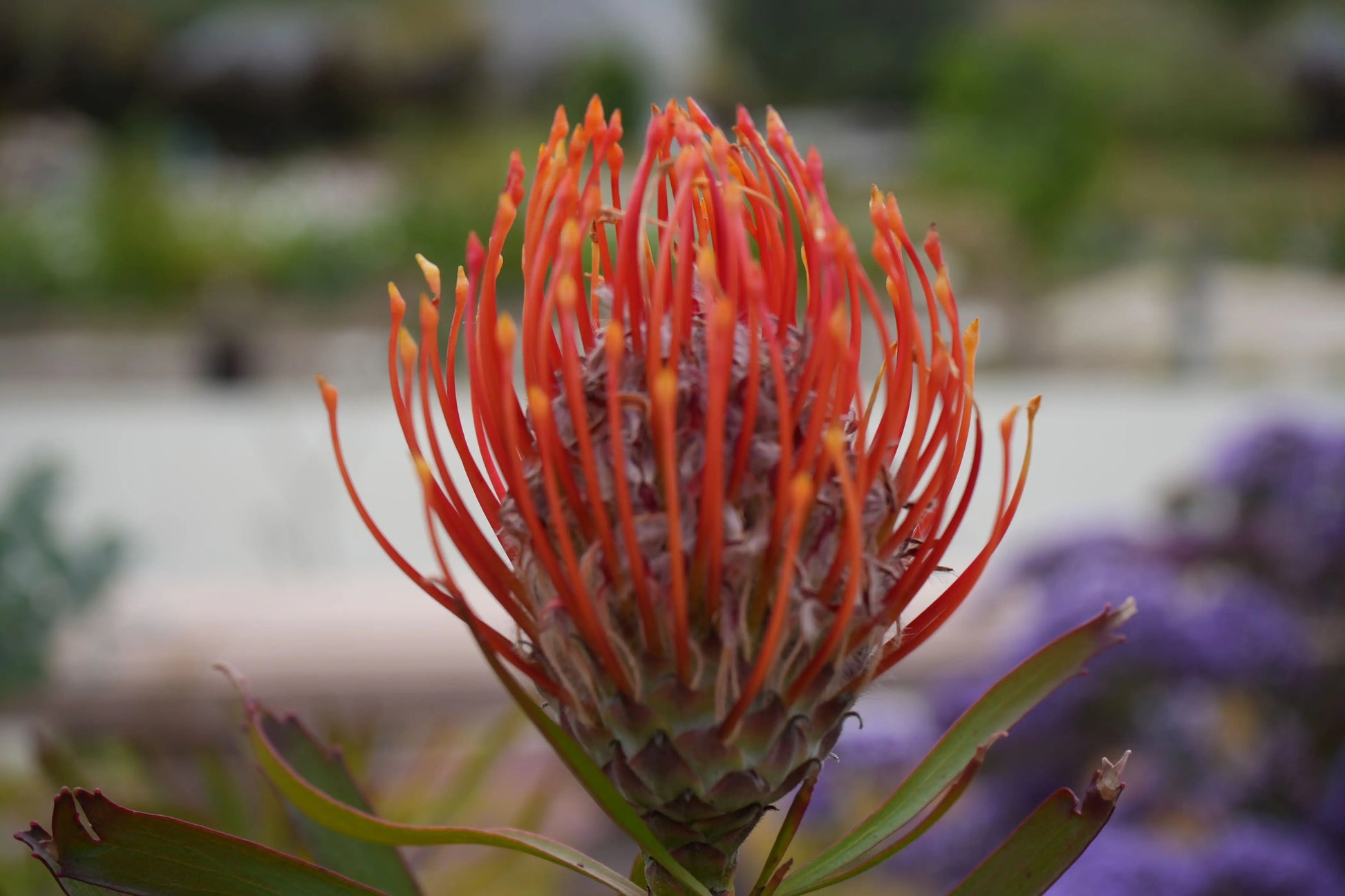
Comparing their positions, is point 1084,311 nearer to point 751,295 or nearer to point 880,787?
point 880,787

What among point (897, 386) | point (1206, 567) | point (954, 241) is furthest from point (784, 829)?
point (954, 241)

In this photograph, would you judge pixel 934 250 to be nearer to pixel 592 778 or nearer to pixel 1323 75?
pixel 592 778

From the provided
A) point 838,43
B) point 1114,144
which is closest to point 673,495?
point 1114,144

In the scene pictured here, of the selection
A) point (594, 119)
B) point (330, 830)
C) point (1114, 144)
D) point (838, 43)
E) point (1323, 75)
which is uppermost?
point (838, 43)

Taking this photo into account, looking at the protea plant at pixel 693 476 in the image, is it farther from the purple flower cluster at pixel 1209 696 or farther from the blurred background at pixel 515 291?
the purple flower cluster at pixel 1209 696

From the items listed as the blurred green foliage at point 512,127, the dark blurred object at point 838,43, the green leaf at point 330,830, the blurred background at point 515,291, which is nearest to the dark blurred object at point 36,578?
the blurred background at point 515,291

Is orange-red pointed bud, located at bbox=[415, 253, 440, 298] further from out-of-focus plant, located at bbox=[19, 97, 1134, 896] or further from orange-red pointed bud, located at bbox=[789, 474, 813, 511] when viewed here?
orange-red pointed bud, located at bbox=[789, 474, 813, 511]
